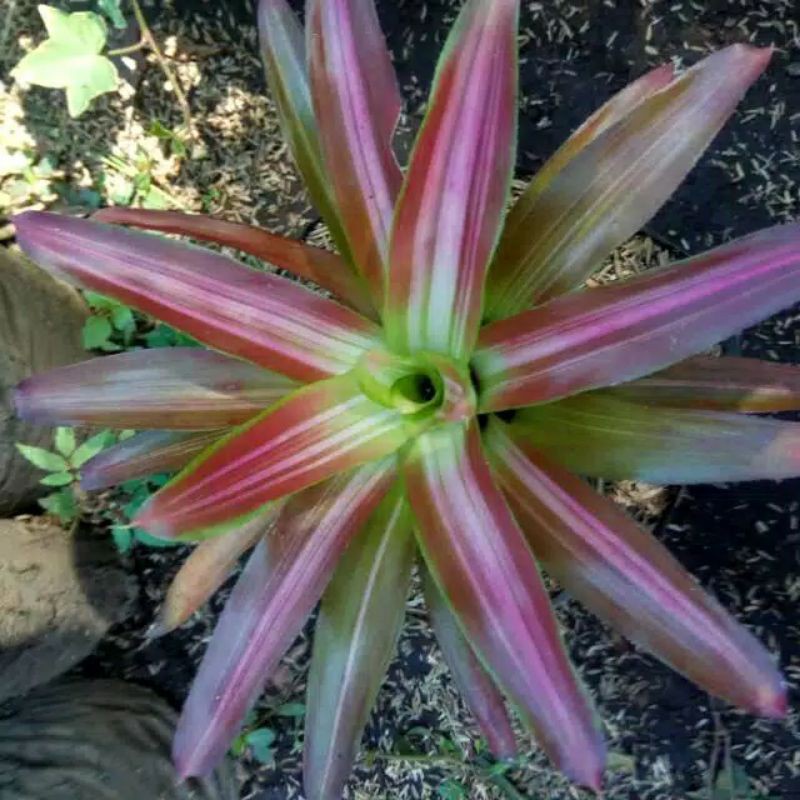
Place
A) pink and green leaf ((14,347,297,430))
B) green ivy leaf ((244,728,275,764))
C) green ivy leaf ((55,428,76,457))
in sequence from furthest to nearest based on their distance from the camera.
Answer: green ivy leaf ((244,728,275,764)), green ivy leaf ((55,428,76,457)), pink and green leaf ((14,347,297,430))

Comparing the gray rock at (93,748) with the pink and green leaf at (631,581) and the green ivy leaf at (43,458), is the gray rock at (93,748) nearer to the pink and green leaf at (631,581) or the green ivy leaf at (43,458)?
the green ivy leaf at (43,458)

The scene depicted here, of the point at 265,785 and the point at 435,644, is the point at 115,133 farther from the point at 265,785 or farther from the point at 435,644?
the point at 265,785

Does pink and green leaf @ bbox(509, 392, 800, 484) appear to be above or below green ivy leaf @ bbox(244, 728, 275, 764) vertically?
above

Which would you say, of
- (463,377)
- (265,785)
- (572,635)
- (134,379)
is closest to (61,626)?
(265,785)

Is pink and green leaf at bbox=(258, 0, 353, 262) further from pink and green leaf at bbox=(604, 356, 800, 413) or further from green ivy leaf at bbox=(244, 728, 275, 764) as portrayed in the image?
green ivy leaf at bbox=(244, 728, 275, 764)

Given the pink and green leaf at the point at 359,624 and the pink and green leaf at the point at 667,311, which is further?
the pink and green leaf at the point at 359,624

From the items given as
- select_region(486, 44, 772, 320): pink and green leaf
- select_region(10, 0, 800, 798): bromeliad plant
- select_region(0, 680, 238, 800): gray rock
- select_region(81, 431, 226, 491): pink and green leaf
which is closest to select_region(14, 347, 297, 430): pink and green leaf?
select_region(10, 0, 800, 798): bromeliad plant

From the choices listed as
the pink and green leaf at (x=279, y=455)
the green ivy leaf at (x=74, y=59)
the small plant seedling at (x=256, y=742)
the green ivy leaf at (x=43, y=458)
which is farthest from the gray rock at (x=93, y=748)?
the green ivy leaf at (x=74, y=59)
